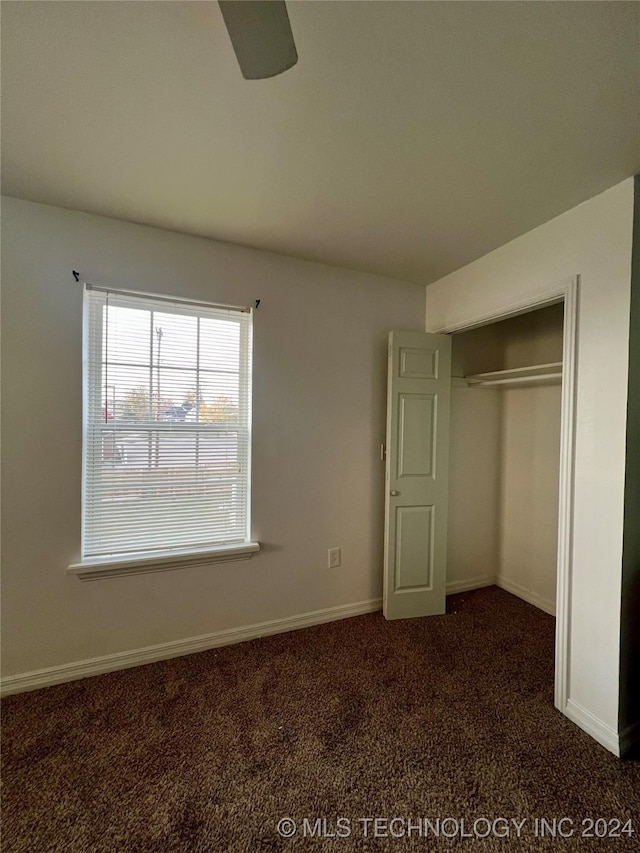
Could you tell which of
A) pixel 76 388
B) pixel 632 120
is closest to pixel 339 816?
pixel 76 388

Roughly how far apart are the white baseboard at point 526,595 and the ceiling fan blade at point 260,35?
350 cm

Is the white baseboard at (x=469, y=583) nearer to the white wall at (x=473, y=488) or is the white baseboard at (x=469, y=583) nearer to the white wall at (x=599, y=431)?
the white wall at (x=473, y=488)

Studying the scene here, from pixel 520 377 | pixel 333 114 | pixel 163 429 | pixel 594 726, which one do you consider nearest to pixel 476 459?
pixel 520 377

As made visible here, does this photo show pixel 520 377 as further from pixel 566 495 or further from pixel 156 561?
pixel 156 561

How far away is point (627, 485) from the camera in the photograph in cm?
154

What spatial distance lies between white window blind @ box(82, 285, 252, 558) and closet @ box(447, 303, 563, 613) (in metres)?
1.84

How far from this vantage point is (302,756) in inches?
58.2

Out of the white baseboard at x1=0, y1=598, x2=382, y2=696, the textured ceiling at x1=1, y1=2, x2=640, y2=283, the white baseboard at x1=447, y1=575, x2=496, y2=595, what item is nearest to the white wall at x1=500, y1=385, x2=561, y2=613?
the white baseboard at x1=447, y1=575, x2=496, y2=595

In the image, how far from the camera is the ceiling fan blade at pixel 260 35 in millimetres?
800

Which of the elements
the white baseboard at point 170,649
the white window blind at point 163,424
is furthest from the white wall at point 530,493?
the white window blind at point 163,424

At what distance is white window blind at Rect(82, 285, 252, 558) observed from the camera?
1.99 m

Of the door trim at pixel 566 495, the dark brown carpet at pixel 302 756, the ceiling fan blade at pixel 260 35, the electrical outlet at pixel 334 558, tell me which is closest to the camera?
the ceiling fan blade at pixel 260 35

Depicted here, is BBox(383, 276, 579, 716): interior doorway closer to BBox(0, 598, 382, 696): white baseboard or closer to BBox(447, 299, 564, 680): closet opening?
BBox(447, 299, 564, 680): closet opening

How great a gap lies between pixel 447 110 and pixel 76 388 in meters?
2.12
